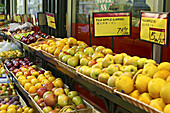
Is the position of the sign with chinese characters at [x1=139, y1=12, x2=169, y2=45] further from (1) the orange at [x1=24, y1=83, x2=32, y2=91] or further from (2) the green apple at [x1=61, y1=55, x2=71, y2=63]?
(1) the orange at [x1=24, y1=83, x2=32, y2=91]

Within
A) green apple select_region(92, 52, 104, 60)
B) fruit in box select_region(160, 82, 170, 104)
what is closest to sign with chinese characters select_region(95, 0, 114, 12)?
green apple select_region(92, 52, 104, 60)

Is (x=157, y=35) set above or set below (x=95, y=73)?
above

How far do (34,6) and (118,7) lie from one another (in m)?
5.04

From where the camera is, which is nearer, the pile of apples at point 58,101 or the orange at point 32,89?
the pile of apples at point 58,101

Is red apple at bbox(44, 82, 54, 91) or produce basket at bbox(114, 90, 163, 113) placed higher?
produce basket at bbox(114, 90, 163, 113)

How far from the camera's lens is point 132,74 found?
2.11m

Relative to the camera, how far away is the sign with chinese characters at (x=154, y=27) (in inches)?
82.5

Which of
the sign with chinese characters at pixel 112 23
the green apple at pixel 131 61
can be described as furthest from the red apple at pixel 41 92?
the green apple at pixel 131 61

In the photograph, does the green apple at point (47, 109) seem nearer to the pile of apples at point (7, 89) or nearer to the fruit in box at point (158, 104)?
the fruit in box at point (158, 104)

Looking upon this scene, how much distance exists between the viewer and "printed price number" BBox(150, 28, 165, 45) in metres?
2.12

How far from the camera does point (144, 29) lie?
234 cm

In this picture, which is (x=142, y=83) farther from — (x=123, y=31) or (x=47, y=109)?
(x=47, y=109)

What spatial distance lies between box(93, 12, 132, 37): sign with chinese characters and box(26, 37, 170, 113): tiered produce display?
0.27 m

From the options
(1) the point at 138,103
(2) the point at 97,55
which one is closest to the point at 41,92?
(2) the point at 97,55
